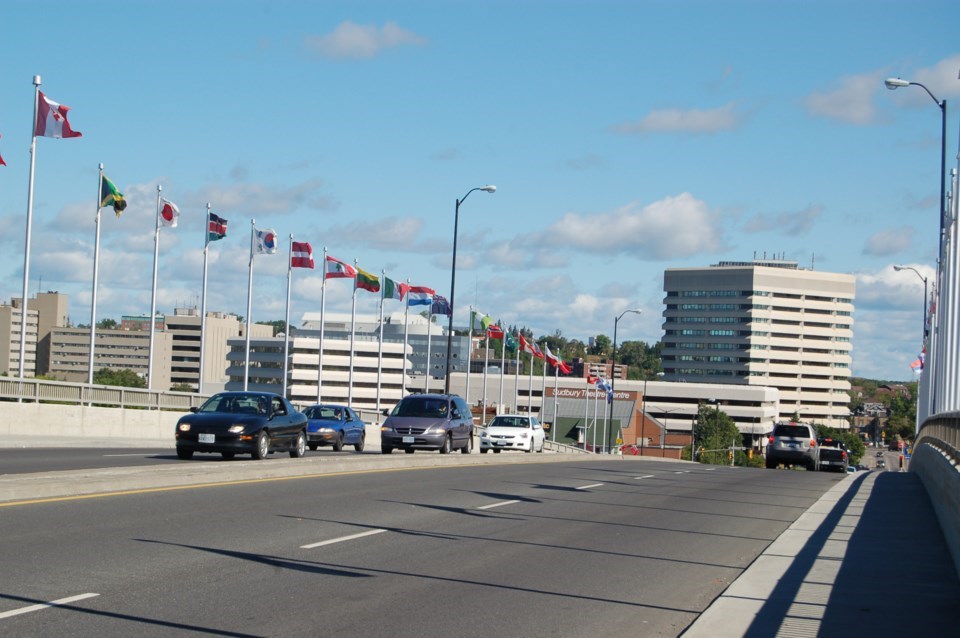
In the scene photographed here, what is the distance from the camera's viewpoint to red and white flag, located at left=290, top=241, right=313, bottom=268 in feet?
181

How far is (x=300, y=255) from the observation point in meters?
55.4

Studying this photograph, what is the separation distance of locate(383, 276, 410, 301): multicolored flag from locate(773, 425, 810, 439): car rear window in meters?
23.1

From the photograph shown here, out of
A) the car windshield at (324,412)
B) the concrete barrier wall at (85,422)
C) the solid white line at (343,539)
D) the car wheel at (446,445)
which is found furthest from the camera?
the car windshield at (324,412)

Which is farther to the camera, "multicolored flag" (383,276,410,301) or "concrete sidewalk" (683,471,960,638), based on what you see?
"multicolored flag" (383,276,410,301)

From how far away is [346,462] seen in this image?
26000mm

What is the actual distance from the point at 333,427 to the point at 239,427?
1281 cm

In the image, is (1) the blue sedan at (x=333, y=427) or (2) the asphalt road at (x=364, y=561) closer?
(2) the asphalt road at (x=364, y=561)

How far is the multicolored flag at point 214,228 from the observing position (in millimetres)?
48188

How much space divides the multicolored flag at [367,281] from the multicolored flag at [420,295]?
4864 mm

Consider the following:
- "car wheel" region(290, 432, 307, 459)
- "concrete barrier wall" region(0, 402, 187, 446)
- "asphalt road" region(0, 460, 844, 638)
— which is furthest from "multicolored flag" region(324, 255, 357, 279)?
"asphalt road" region(0, 460, 844, 638)

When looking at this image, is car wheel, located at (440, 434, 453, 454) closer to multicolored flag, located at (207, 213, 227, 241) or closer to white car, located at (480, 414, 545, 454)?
white car, located at (480, 414, 545, 454)

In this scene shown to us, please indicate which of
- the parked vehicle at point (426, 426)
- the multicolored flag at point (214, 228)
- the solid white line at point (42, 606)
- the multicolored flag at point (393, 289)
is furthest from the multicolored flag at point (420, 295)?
the solid white line at point (42, 606)

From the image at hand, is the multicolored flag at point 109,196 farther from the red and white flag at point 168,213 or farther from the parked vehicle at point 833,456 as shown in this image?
the parked vehicle at point 833,456

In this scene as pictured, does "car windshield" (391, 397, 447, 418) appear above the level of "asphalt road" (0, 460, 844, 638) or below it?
above
